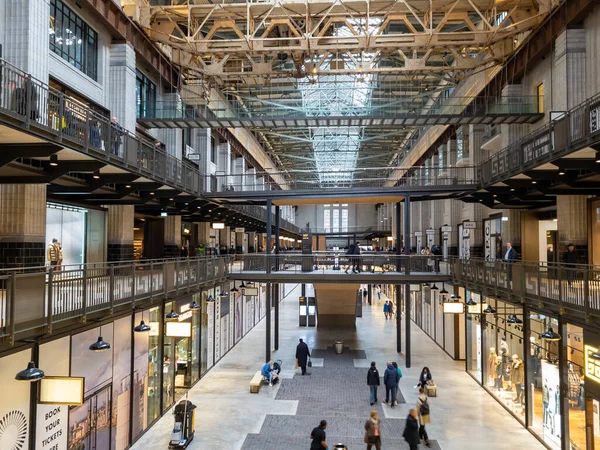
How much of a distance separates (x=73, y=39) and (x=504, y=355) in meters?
18.6

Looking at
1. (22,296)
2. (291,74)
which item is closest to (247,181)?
(291,74)

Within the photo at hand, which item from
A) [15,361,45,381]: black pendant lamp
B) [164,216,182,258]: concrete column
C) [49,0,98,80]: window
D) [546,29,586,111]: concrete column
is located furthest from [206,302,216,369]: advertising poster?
[546,29,586,111]: concrete column

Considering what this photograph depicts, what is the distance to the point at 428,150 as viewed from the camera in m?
38.7

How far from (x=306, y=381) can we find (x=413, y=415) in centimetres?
861

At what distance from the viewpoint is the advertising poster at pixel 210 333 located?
21.8 metres

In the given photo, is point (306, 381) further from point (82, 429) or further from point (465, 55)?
point (465, 55)

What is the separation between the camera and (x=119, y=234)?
19203 mm

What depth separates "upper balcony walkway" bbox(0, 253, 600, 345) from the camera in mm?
7668

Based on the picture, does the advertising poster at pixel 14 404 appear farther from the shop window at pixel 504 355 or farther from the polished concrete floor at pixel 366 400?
the shop window at pixel 504 355

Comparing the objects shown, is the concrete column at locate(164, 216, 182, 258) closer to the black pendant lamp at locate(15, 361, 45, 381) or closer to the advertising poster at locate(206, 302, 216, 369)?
the advertising poster at locate(206, 302, 216, 369)

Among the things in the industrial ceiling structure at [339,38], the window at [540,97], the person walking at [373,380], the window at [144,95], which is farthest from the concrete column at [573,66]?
the window at [144,95]

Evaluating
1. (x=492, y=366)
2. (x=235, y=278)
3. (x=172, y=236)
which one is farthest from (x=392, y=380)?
(x=172, y=236)

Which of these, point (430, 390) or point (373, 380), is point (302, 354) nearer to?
point (373, 380)

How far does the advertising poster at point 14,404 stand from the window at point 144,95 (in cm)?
1601
